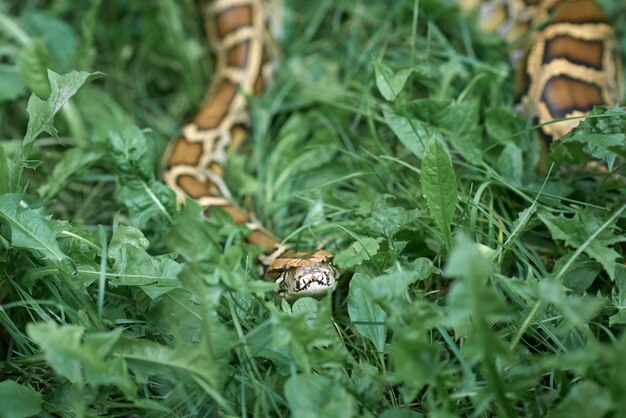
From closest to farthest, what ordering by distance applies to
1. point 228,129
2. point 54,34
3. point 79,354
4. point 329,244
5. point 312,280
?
point 79,354
point 312,280
point 329,244
point 228,129
point 54,34

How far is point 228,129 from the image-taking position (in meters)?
4.50

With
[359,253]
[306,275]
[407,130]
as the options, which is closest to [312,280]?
[306,275]

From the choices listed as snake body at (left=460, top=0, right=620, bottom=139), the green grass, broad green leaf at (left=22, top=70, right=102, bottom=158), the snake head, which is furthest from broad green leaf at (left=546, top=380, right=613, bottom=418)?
broad green leaf at (left=22, top=70, right=102, bottom=158)

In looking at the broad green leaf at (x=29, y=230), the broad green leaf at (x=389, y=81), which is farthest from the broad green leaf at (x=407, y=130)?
the broad green leaf at (x=29, y=230)

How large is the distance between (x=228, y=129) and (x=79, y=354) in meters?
2.55

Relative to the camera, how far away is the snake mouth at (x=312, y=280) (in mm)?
3076

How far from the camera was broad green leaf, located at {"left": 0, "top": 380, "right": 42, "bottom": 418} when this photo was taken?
2.51 m

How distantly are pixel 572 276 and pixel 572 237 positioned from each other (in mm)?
322

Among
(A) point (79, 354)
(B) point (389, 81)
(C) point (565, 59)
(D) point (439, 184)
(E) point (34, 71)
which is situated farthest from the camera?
(C) point (565, 59)

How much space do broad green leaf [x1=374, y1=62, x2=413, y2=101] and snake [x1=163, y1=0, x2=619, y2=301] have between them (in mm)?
915

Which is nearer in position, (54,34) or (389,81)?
(389,81)

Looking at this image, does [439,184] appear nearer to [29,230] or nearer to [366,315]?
[366,315]

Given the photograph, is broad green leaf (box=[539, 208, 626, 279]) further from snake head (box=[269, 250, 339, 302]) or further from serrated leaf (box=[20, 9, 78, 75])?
serrated leaf (box=[20, 9, 78, 75])

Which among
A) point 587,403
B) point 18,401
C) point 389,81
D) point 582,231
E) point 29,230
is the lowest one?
point 18,401
